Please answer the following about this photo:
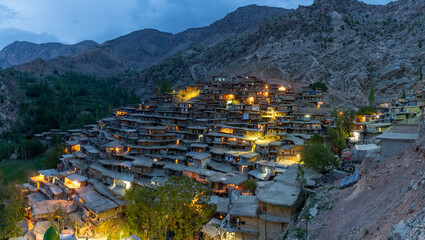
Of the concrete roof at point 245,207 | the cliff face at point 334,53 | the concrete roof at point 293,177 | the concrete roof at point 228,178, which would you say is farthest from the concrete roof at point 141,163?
the cliff face at point 334,53

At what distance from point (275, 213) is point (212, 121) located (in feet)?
110

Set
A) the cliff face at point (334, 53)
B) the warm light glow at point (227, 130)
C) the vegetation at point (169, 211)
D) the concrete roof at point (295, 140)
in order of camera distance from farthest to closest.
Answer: the cliff face at point (334, 53) < the warm light glow at point (227, 130) < the concrete roof at point (295, 140) < the vegetation at point (169, 211)

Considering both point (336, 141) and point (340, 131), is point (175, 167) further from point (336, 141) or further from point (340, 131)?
point (340, 131)

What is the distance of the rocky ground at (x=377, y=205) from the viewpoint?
9.46 m

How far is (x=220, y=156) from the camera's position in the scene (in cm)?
4162

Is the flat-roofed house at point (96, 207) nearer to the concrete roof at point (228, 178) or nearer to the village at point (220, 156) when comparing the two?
the village at point (220, 156)

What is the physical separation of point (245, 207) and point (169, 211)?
7.70 meters

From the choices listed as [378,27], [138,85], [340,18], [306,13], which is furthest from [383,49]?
[138,85]

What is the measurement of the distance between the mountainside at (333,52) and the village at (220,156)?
59.5 feet

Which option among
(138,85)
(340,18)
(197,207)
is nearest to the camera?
(197,207)

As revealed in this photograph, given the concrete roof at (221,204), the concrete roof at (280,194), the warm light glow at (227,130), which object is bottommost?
the concrete roof at (221,204)

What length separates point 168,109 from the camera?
6091cm

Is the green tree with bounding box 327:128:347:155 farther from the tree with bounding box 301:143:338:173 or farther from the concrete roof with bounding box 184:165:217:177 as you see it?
the concrete roof with bounding box 184:165:217:177

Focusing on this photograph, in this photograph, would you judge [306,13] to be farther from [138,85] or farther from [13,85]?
Answer: [13,85]
